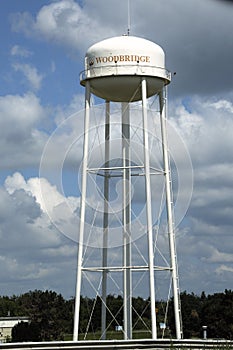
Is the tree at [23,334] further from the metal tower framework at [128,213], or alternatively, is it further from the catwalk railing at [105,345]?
the catwalk railing at [105,345]

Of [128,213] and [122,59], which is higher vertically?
[122,59]

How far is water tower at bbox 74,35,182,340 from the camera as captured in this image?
3938 cm

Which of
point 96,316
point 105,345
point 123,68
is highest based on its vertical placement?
point 123,68

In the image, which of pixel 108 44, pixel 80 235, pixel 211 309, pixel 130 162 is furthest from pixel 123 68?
pixel 211 309

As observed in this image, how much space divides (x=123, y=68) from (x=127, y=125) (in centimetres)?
321

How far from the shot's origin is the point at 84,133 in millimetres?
40875

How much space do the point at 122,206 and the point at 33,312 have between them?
62.9m

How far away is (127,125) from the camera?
4156cm

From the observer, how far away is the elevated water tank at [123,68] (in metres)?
39.6

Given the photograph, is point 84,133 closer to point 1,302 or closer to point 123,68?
point 123,68

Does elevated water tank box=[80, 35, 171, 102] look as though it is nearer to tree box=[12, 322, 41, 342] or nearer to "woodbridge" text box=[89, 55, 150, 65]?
"woodbridge" text box=[89, 55, 150, 65]

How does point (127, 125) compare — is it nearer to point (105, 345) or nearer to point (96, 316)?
point (105, 345)

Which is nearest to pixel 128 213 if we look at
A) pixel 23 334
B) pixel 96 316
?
pixel 23 334

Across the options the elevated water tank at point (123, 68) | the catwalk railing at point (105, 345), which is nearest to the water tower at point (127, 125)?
the elevated water tank at point (123, 68)
